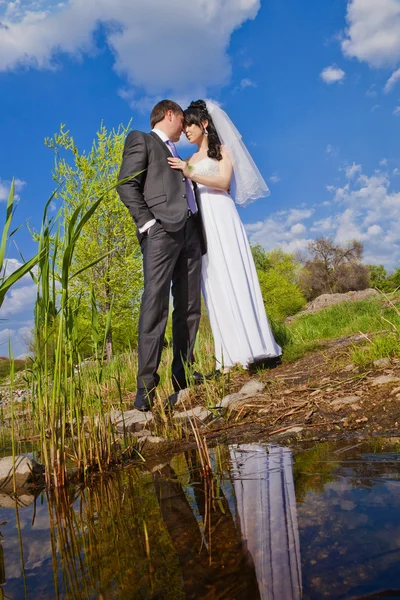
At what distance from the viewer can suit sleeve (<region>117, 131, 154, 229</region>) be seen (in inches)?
144

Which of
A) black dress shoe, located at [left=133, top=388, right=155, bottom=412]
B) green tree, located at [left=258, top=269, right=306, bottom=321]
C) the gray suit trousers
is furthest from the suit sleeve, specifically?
green tree, located at [left=258, top=269, right=306, bottom=321]

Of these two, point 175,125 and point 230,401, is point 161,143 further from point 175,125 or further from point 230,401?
point 230,401

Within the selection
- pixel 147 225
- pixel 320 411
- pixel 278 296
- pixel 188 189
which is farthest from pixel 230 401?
pixel 278 296

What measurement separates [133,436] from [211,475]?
1128mm

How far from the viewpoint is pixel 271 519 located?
113cm

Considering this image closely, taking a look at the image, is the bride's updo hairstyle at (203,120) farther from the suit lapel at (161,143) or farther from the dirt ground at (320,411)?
the dirt ground at (320,411)

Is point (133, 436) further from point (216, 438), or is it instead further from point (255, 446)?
point (255, 446)

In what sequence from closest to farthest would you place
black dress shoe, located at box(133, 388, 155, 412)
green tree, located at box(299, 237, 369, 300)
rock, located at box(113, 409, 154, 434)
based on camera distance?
1. rock, located at box(113, 409, 154, 434)
2. black dress shoe, located at box(133, 388, 155, 412)
3. green tree, located at box(299, 237, 369, 300)

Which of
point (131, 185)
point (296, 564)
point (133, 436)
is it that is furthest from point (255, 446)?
point (131, 185)

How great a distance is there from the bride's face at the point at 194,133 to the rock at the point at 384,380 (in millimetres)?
3156

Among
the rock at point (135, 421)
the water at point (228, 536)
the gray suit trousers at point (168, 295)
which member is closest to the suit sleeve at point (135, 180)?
the gray suit trousers at point (168, 295)

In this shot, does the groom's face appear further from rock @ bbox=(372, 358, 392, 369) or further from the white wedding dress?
rock @ bbox=(372, 358, 392, 369)

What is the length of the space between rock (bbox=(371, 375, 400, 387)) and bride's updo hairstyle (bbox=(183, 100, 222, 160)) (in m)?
2.88

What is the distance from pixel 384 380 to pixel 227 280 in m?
2.19
